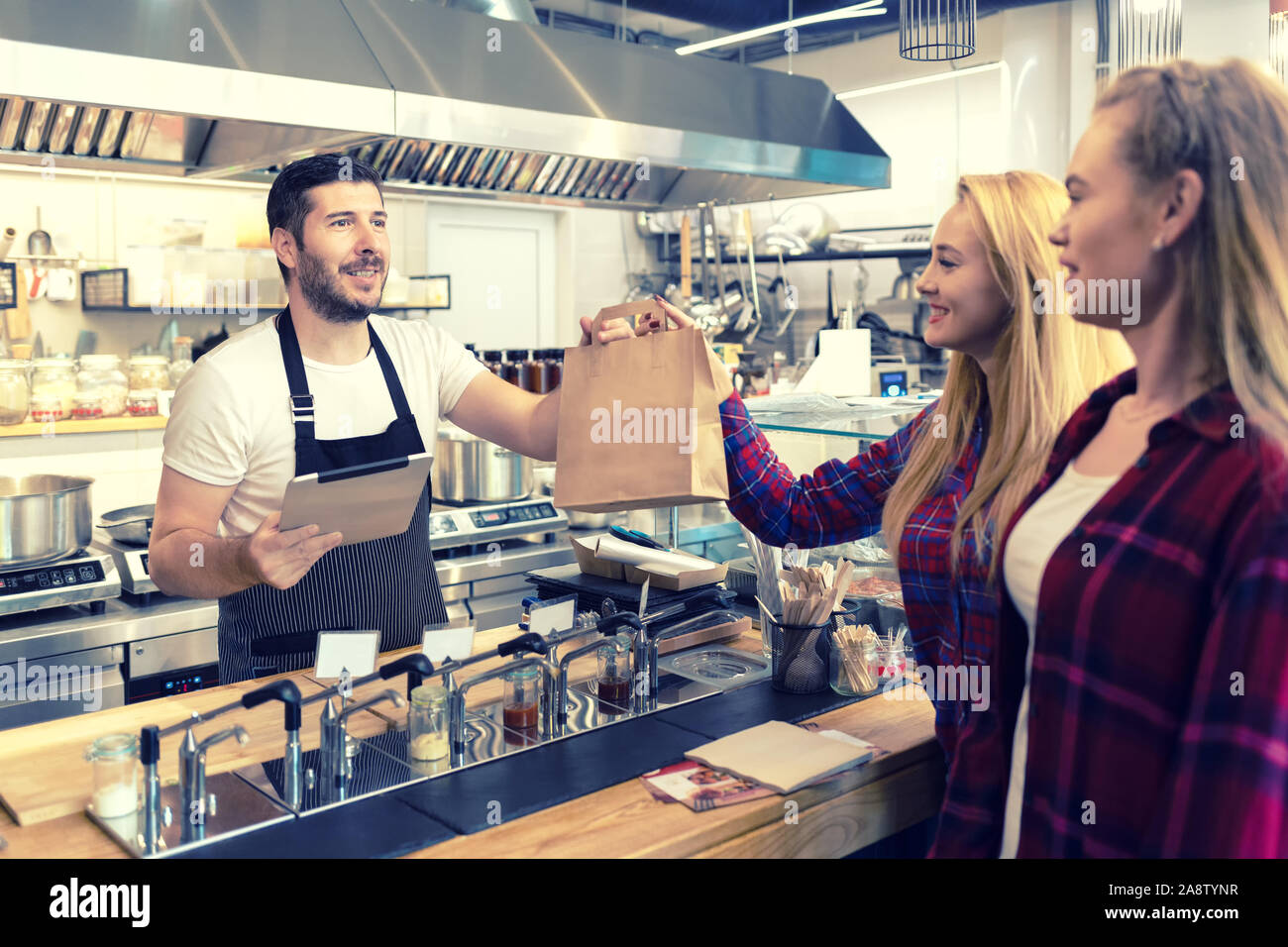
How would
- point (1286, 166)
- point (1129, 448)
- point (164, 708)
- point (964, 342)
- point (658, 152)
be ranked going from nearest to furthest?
point (1286, 166), point (1129, 448), point (964, 342), point (164, 708), point (658, 152)

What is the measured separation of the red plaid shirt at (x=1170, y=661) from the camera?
3.38 ft

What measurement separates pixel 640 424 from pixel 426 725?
1.82ft

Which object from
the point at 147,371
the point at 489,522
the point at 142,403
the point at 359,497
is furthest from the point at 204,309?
the point at 359,497

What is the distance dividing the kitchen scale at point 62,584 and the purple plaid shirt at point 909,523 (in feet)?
6.20

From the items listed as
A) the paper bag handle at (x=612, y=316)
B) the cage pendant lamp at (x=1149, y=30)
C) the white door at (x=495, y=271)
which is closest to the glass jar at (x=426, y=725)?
the paper bag handle at (x=612, y=316)

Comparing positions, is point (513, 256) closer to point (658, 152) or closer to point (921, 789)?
point (658, 152)

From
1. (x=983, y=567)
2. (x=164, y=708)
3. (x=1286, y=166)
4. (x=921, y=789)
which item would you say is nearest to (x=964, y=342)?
(x=983, y=567)

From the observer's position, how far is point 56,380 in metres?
4.47

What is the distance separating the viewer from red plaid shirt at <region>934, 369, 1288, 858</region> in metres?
1.03

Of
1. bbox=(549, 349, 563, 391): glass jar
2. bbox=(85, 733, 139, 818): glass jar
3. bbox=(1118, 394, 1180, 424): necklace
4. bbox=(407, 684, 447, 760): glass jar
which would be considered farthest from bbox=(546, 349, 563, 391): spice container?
bbox=(1118, 394, 1180, 424): necklace

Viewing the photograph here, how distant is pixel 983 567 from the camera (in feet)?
4.83

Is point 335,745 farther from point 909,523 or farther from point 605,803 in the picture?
point 909,523

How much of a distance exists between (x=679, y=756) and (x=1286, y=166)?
107cm

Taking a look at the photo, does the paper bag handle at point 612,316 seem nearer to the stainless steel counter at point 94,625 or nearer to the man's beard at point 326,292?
the man's beard at point 326,292
